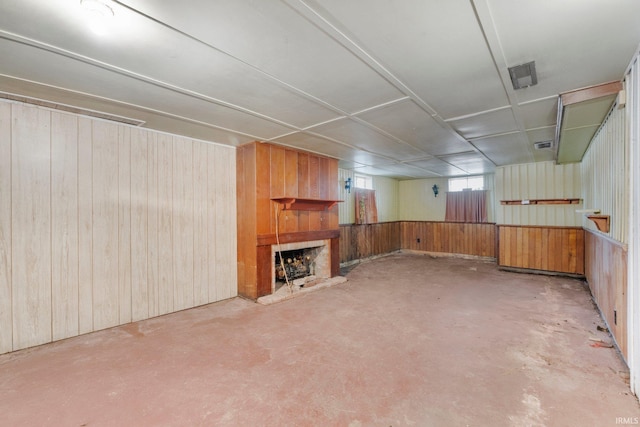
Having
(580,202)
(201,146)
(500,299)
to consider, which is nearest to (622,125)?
(500,299)

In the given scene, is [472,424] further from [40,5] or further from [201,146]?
[201,146]

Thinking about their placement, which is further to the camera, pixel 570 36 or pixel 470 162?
pixel 470 162

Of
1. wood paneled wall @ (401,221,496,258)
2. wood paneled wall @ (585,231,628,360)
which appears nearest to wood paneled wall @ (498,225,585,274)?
wood paneled wall @ (401,221,496,258)

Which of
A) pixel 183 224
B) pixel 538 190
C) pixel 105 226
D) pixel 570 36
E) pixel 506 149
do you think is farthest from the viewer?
pixel 538 190

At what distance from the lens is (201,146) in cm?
434

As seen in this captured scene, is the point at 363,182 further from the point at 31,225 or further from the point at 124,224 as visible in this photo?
the point at 31,225

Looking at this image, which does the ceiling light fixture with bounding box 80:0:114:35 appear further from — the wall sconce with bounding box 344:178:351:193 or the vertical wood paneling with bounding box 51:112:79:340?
the wall sconce with bounding box 344:178:351:193

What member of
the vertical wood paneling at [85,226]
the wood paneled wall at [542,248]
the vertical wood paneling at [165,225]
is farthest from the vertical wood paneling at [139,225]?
the wood paneled wall at [542,248]

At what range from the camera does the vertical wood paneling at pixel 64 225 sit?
3086mm

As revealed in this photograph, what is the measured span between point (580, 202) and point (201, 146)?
292 inches

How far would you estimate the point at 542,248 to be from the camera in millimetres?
6082

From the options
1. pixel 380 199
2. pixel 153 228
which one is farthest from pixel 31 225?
pixel 380 199

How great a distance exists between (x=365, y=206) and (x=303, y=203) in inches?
135

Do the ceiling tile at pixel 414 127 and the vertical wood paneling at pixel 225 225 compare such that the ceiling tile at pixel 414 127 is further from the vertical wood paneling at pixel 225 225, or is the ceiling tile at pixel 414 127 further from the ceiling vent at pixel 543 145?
the vertical wood paneling at pixel 225 225
